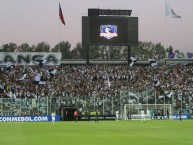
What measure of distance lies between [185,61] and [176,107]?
64.2ft

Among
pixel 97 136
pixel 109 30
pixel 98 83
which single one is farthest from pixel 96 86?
pixel 97 136

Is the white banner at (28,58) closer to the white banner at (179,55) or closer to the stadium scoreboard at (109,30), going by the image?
the stadium scoreboard at (109,30)

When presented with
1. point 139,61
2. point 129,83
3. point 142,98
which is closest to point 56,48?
point 139,61

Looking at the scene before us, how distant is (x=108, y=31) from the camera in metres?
84.1

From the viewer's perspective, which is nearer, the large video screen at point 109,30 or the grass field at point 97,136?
the grass field at point 97,136

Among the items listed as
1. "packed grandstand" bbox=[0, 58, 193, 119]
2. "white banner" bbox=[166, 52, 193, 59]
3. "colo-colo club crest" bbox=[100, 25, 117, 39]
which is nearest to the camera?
"packed grandstand" bbox=[0, 58, 193, 119]

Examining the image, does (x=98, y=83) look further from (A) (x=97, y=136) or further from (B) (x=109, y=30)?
(A) (x=97, y=136)

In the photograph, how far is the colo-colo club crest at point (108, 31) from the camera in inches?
3310

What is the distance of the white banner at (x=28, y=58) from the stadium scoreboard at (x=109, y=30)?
28.3 ft

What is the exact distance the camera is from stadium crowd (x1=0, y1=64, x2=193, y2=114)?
78188 millimetres

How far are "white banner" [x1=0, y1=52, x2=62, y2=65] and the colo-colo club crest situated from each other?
1020cm

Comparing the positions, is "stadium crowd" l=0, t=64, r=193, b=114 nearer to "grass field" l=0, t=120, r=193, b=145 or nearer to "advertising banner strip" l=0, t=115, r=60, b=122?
"advertising banner strip" l=0, t=115, r=60, b=122

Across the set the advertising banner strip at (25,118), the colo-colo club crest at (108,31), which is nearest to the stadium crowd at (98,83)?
the advertising banner strip at (25,118)

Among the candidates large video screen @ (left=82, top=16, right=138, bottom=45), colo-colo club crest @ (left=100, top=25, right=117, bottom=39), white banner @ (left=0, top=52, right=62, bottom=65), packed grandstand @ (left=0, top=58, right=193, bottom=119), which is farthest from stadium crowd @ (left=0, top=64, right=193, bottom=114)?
colo-colo club crest @ (left=100, top=25, right=117, bottom=39)
